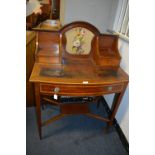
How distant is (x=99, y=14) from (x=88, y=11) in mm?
130

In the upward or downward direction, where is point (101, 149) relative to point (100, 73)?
downward

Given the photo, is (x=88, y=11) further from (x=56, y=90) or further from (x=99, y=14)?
(x=56, y=90)

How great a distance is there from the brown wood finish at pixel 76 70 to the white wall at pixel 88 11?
0.99 feet

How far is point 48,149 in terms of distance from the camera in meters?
1.36

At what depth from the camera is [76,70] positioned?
4.11 ft

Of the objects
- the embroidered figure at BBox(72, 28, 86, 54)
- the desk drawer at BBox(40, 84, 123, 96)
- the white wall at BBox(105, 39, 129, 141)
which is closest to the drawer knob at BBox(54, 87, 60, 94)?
the desk drawer at BBox(40, 84, 123, 96)

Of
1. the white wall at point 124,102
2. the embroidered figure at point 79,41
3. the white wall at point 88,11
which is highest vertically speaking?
the white wall at point 88,11

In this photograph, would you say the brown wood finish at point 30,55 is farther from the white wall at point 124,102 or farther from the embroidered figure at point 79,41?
the white wall at point 124,102

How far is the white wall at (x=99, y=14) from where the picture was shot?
145cm

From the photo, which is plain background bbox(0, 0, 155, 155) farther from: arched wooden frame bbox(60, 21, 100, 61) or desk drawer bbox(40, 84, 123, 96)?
arched wooden frame bbox(60, 21, 100, 61)
